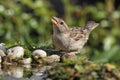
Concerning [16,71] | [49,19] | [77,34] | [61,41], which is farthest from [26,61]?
[49,19]

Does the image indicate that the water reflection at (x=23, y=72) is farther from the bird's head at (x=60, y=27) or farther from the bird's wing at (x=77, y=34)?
the bird's wing at (x=77, y=34)

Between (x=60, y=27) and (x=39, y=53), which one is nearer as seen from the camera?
(x=39, y=53)

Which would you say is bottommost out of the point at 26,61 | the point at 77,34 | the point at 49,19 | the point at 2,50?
the point at 26,61

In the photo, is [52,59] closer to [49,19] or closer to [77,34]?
[77,34]

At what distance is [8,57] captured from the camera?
185 inches

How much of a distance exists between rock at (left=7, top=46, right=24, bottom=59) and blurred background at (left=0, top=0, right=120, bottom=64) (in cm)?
304

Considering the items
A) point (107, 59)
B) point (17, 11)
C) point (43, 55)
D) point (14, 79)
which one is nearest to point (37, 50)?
point (43, 55)

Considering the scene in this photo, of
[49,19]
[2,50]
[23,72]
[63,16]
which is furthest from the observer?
[63,16]

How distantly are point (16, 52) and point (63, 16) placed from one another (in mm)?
3972

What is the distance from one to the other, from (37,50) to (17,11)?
11.2 feet

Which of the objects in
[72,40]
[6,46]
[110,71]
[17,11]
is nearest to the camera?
[110,71]

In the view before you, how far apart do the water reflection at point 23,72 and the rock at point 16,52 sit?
19cm

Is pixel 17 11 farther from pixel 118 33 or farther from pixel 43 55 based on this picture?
pixel 43 55

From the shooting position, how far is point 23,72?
4.36 metres
